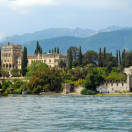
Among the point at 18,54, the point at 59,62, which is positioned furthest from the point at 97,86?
the point at 18,54

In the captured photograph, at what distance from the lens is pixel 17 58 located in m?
153

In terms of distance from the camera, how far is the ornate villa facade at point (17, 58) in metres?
144

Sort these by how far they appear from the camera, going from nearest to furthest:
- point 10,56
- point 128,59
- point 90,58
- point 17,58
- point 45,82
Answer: point 45,82 → point 128,59 → point 90,58 → point 10,56 → point 17,58

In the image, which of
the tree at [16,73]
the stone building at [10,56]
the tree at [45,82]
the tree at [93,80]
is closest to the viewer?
the tree at [93,80]

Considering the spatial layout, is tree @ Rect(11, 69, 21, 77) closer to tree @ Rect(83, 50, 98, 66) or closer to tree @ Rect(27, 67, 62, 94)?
tree @ Rect(83, 50, 98, 66)

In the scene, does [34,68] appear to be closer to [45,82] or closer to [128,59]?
[45,82]

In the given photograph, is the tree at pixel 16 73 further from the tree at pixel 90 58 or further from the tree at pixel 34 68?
the tree at pixel 90 58

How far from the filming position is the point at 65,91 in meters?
108

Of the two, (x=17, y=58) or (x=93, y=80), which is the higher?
(x=17, y=58)

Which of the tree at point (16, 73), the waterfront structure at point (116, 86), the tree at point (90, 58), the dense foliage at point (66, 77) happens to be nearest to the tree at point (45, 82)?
the dense foliage at point (66, 77)

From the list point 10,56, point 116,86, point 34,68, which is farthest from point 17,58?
point 116,86

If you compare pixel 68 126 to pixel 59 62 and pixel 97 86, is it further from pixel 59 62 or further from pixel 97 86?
pixel 59 62

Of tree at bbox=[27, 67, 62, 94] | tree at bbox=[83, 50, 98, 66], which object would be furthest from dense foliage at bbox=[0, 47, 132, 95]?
tree at bbox=[83, 50, 98, 66]

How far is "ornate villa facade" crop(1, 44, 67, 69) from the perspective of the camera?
14388cm
